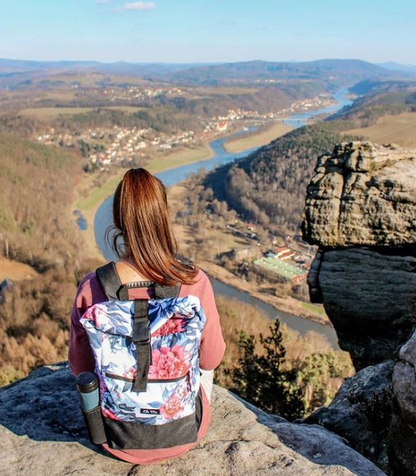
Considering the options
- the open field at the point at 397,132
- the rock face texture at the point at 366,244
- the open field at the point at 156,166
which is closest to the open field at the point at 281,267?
the open field at the point at 397,132

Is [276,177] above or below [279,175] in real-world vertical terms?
below

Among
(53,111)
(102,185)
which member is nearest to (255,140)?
(102,185)

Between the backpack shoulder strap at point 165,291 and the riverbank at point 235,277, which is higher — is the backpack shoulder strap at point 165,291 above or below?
above

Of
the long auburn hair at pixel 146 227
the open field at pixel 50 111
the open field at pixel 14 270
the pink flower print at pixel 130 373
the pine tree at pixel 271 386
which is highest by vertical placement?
the open field at pixel 50 111

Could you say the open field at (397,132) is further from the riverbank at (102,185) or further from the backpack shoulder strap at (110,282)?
the riverbank at (102,185)

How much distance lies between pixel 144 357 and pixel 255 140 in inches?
3026

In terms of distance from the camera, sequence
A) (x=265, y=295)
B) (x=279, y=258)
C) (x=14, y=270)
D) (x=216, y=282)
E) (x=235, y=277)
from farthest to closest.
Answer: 1. (x=279, y=258)
2. (x=14, y=270)
3. (x=235, y=277)
4. (x=216, y=282)
5. (x=265, y=295)

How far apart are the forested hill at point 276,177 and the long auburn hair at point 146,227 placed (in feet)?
124

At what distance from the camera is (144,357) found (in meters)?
1.96

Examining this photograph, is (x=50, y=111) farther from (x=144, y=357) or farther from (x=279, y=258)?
(x=144, y=357)

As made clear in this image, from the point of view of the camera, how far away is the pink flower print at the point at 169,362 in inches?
78.3

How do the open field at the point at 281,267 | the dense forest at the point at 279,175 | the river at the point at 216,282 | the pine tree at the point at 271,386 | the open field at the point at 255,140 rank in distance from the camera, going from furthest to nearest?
the open field at the point at 255,140 < the dense forest at the point at 279,175 < the open field at the point at 281,267 < the river at the point at 216,282 < the pine tree at the point at 271,386

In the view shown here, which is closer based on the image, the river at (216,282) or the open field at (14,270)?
the river at (216,282)

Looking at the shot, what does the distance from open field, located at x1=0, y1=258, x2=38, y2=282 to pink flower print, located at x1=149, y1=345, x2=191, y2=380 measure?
27365 millimetres
